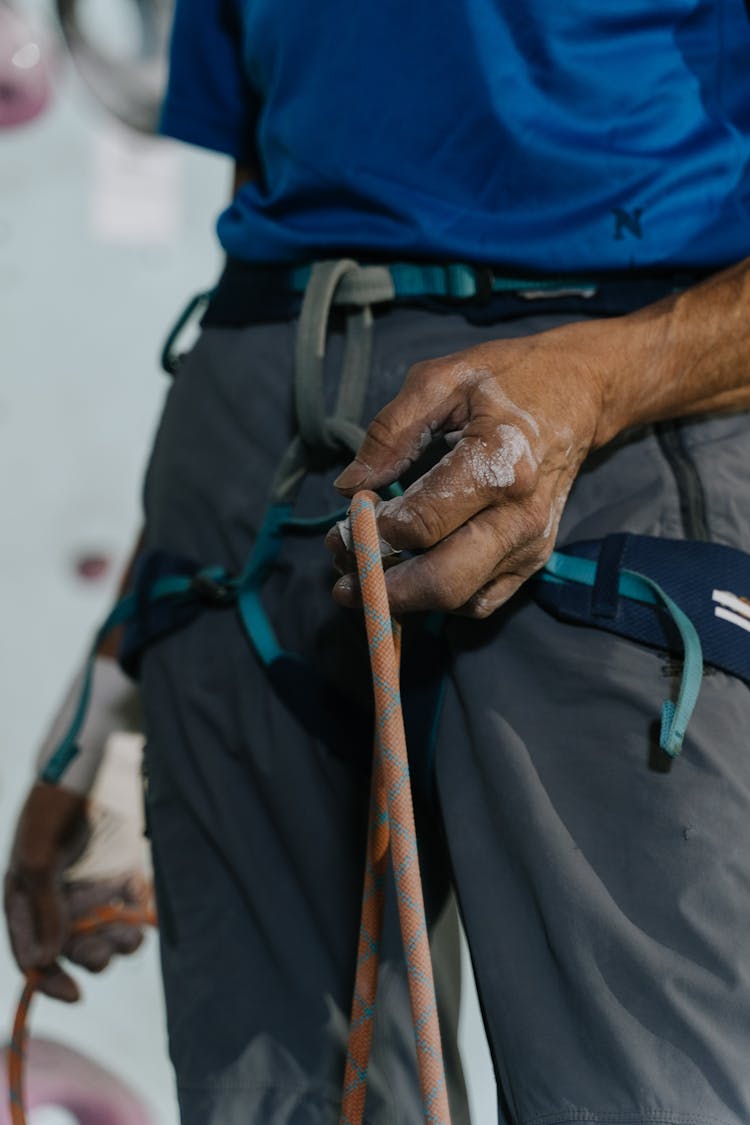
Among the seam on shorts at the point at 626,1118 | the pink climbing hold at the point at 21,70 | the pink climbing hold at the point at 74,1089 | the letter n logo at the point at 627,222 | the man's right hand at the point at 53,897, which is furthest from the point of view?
the pink climbing hold at the point at 21,70

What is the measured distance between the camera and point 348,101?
674mm

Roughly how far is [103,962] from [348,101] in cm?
62

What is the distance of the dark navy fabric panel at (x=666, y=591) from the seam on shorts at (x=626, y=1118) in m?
0.19

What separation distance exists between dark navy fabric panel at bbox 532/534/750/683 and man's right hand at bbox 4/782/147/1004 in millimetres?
462

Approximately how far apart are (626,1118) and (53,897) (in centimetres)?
50

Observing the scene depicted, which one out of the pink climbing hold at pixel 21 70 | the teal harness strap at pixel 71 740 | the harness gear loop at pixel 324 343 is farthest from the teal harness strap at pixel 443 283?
the pink climbing hold at pixel 21 70

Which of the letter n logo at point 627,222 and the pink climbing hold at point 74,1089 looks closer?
the letter n logo at point 627,222

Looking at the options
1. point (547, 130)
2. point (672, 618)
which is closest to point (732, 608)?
point (672, 618)

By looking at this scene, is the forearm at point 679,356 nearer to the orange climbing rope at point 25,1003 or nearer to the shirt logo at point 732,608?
the shirt logo at point 732,608

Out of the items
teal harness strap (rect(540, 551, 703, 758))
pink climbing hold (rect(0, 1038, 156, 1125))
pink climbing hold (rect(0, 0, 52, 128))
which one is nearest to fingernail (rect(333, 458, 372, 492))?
teal harness strap (rect(540, 551, 703, 758))

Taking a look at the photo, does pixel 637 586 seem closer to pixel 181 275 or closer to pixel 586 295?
pixel 586 295

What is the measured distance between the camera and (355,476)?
21.7 inches

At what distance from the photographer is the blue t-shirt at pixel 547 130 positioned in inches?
24.8

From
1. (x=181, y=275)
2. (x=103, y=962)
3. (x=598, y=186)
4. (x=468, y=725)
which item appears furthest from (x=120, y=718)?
(x=181, y=275)
